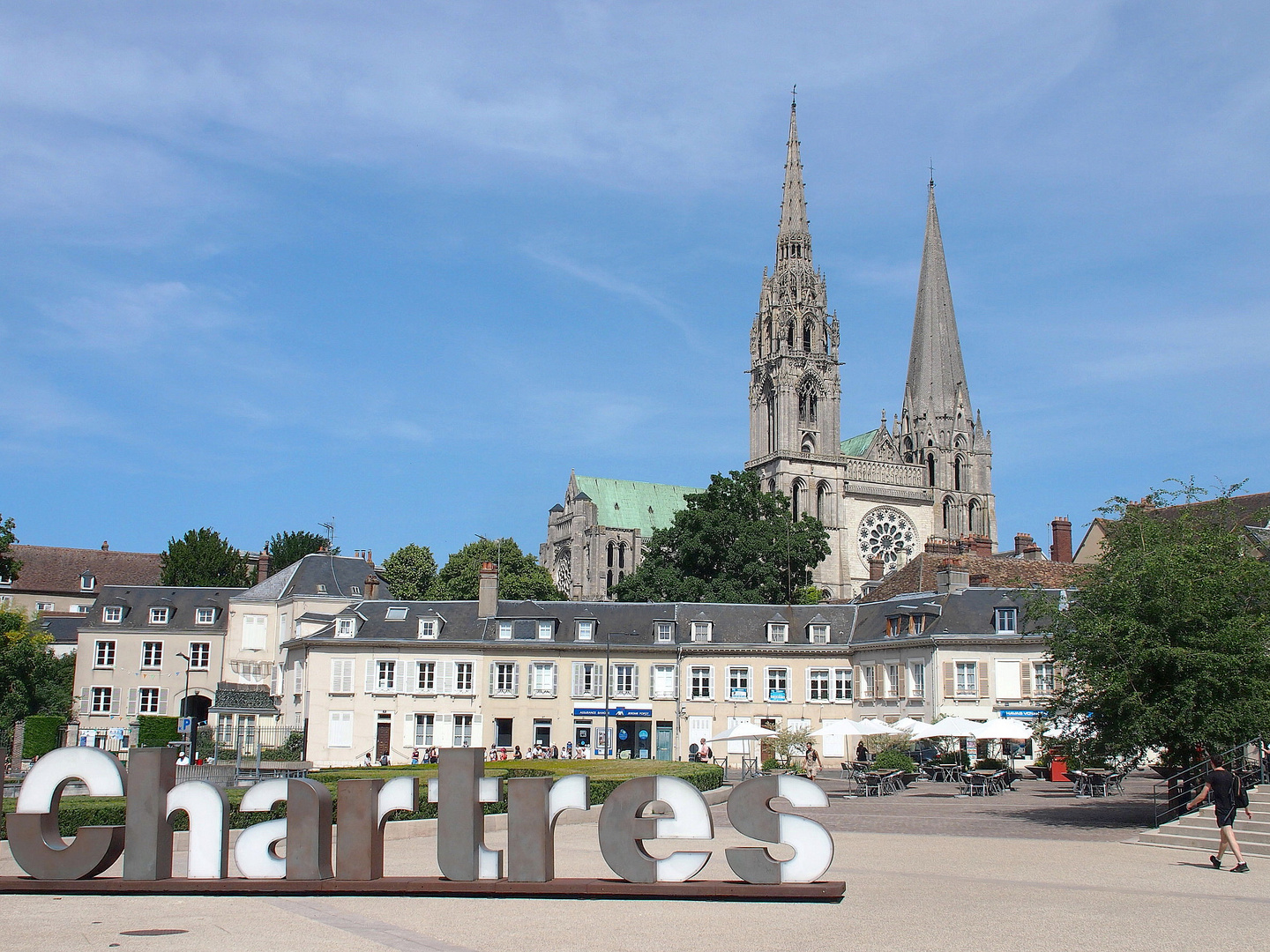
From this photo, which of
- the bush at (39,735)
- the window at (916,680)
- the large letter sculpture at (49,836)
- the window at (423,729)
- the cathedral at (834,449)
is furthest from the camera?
the cathedral at (834,449)

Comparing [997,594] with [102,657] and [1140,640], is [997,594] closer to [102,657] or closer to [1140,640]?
[1140,640]

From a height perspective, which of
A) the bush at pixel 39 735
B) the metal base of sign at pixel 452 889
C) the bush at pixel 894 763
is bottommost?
the metal base of sign at pixel 452 889

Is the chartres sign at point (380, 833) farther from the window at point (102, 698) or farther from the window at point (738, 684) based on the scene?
the window at point (102, 698)

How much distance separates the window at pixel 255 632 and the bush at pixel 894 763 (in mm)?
33357

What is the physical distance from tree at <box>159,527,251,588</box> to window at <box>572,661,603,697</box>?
113ft

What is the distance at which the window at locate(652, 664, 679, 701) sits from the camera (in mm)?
50906

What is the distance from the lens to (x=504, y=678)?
165ft

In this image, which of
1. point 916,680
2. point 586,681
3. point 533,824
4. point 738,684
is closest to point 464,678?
point 586,681

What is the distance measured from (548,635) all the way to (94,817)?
28.3m

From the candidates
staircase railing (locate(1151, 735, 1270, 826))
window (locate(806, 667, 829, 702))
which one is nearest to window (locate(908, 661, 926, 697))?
window (locate(806, 667, 829, 702))

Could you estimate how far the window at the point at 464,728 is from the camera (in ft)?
162

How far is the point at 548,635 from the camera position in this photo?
5116 cm

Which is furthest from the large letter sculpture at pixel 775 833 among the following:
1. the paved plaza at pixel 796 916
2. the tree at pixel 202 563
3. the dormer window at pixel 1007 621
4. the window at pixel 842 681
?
the tree at pixel 202 563

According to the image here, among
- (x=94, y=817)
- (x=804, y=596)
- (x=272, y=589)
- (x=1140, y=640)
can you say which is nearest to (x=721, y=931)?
(x=1140, y=640)
